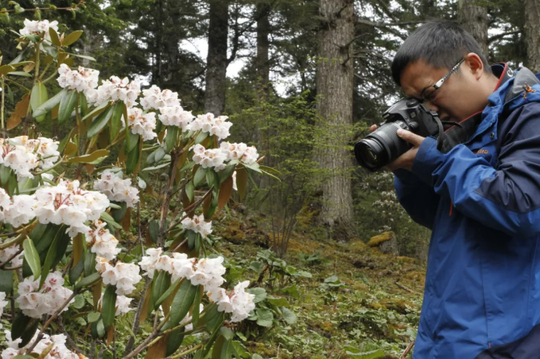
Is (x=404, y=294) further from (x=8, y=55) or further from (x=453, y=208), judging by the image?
(x=8, y=55)

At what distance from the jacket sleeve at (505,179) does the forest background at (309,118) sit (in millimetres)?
334

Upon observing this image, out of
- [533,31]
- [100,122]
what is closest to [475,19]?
[533,31]

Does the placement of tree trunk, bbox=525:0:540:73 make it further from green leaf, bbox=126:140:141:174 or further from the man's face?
green leaf, bbox=126:140:141:174

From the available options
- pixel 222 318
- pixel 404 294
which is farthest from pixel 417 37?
pixel 404 294

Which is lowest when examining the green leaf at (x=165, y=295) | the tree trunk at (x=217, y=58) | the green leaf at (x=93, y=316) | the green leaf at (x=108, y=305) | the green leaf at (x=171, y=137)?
the green leaf at (x=93, y=316)

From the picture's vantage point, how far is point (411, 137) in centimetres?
158

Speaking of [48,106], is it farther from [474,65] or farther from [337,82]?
[337,82]

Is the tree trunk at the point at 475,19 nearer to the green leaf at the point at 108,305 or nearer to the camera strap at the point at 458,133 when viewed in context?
the camera strap at the point at 458,133

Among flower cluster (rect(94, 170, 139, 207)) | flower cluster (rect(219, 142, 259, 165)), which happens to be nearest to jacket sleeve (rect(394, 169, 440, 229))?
flower cluster (rect(219, 142, 259, 165))

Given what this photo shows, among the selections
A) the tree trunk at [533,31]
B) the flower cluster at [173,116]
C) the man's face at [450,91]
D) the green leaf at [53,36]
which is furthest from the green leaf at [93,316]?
the tree trunk at [533,31]

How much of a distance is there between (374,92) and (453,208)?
41.1 feet

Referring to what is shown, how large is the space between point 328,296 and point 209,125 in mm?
3169

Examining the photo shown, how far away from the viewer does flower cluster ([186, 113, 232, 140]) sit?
6.43 ft

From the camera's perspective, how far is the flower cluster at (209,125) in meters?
1.96
